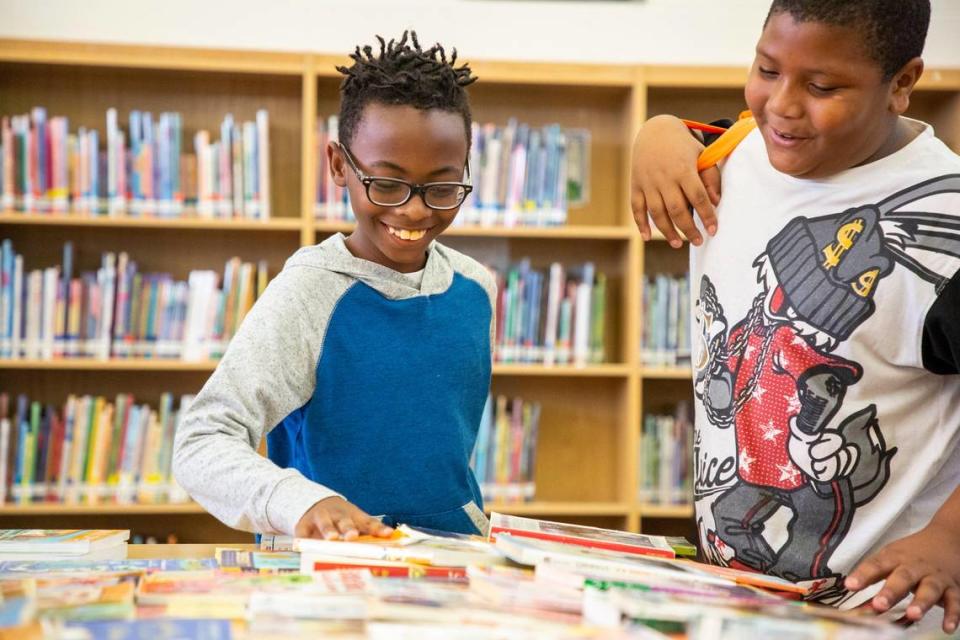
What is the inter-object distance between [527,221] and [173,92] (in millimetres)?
1362

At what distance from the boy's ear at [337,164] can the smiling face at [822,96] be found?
60 centimetres

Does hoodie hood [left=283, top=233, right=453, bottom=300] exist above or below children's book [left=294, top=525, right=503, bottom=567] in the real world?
above

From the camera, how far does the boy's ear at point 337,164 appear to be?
1.49 m

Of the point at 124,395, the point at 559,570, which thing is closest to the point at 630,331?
the point at 124,395

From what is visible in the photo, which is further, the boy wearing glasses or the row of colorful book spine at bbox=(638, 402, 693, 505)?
the row of colorful book spine at bbox=(638, 402, 693, 505)

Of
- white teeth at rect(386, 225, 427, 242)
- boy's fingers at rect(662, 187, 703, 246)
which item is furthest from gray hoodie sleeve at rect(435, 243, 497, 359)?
boy's fingers at rect(662, 187, 703, 246)

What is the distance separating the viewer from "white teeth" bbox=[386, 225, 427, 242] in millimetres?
1427

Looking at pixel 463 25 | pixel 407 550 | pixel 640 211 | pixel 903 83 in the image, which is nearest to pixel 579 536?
pixel 407 550

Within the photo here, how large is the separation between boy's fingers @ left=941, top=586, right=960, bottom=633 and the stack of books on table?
13cm

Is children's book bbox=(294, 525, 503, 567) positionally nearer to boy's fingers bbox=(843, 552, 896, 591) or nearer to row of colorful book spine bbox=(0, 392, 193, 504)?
boy's fingers bbox=(843, 552, 896, 591)

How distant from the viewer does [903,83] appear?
117cm

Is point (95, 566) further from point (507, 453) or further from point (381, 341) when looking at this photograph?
point (507, 453)

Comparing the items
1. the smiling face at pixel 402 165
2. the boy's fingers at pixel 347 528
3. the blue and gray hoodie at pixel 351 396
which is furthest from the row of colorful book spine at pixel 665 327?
the boy's fingers at pixel 347 528

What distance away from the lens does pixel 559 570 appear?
39.1 inches
